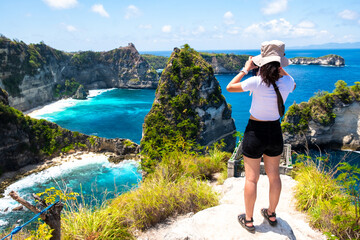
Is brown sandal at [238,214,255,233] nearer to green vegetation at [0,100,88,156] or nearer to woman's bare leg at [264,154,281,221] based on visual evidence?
woman's bare leg at [264,154,281,221]

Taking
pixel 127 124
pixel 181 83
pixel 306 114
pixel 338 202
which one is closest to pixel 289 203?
pixel 338 202

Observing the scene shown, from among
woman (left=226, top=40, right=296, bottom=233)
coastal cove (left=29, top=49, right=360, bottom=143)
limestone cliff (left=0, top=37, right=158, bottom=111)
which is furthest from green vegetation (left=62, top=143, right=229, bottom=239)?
limestone cliff (left=0, top=37, right=158, bottom=111)

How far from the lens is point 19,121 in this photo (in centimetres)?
4234

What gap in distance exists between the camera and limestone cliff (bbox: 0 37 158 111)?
7388 centimetres

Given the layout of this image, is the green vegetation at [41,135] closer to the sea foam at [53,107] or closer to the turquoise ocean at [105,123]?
the turquoise ocean at [105,123]

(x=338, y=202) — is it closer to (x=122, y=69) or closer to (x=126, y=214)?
(x=126, y=214)

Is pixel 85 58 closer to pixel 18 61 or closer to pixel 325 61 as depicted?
pixel 18 61

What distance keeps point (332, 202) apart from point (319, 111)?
4736 centimetres

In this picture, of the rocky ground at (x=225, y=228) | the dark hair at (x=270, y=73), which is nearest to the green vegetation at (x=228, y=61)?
the rocky ground at (x=225, y=228)

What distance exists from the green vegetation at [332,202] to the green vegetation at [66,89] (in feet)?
344

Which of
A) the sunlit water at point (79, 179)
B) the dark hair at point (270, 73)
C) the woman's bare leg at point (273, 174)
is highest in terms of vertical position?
the dark hair at point (270, 73)

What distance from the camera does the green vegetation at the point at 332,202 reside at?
4012mm

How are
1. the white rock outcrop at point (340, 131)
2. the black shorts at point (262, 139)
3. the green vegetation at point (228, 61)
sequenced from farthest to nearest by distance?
the green vegetation at point (228, 61) → the white rock outcrop at point (340, 131) → the black shorts at point (262, 139)

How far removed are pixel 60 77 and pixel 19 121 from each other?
228 ft
